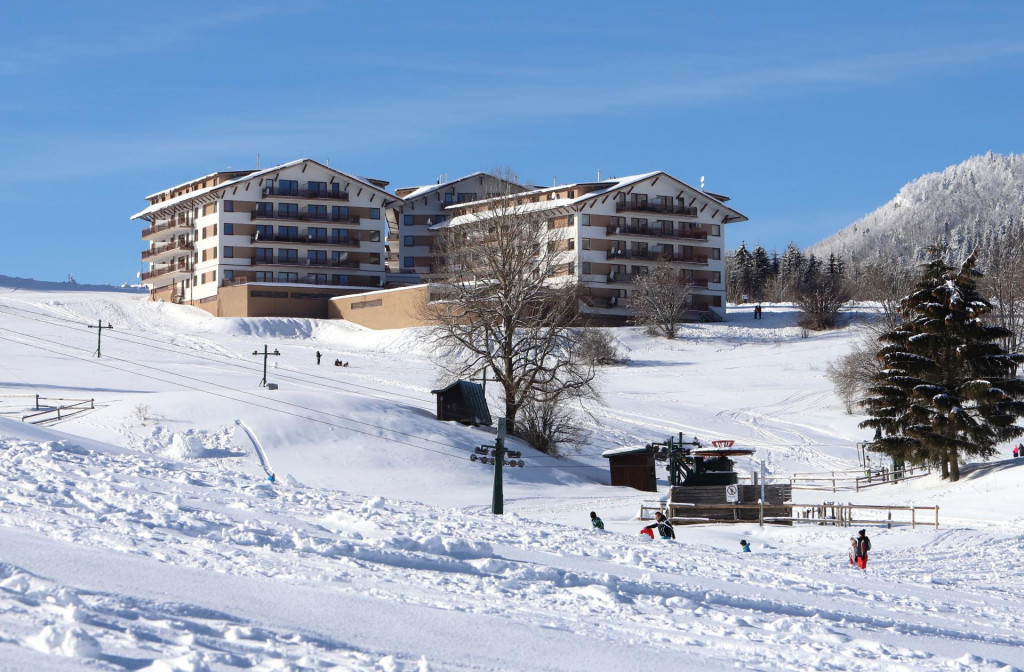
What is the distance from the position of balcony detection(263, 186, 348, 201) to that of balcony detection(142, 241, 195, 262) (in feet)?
29.2

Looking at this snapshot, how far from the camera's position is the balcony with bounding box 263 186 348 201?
102875 mm

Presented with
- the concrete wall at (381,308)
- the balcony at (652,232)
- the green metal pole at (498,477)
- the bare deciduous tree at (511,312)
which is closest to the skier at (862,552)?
the green metal pole at (498,477)

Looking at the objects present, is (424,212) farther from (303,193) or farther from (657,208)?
(657,208)

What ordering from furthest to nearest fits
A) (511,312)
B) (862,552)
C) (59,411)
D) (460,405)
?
(460,405), (511,312), (59,411), (862,552)

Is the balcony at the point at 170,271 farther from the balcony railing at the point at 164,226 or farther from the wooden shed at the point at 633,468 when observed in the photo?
the wooden shed at the point at 633,468

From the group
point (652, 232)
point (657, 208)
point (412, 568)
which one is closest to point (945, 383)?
point (412, 568)

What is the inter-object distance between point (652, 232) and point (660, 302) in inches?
535

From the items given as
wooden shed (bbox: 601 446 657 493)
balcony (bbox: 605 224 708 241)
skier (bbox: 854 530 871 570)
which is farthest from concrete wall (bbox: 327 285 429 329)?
skier (bbox: 854 530 871 570)

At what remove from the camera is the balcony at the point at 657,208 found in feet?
326

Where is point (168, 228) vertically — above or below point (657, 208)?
below

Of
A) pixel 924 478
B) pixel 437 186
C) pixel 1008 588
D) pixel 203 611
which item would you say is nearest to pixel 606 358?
pixel 924 478

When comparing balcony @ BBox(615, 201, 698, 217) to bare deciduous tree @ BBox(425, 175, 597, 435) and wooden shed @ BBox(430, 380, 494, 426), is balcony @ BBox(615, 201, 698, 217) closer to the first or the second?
bare deciduous tree @ BBox(425, 175, 597, 435)

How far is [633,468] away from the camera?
151 feet

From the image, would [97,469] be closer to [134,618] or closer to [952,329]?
[134,618]
